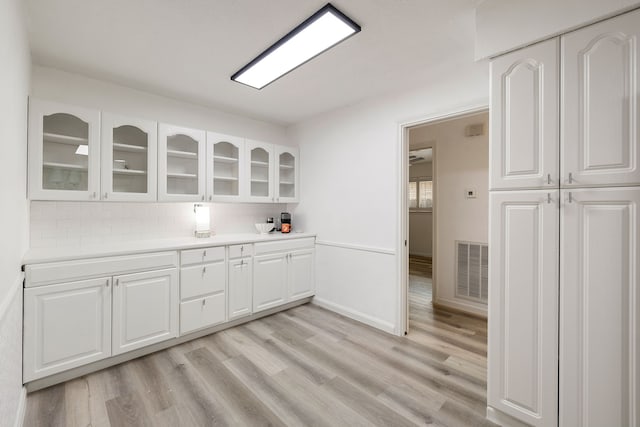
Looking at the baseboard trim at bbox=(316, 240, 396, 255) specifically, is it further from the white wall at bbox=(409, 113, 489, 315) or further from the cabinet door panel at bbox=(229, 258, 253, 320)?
the white wall at bbox=(409, 113, 489, 315)

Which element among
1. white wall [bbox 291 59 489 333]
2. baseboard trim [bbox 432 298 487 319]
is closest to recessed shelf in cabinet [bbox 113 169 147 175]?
white wall [bbox 291 59 489 333]

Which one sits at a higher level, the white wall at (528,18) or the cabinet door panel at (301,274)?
the white wall at (528,18)

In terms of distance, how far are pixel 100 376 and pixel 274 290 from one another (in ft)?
5.47

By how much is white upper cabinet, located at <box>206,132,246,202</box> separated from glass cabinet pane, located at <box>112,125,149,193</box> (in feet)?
1.99

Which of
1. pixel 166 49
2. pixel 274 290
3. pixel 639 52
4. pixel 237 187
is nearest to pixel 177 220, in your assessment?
pixel 237 187

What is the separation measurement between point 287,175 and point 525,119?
112 inches

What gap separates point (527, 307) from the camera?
1541 mm

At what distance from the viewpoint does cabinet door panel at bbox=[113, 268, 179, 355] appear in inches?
88.1

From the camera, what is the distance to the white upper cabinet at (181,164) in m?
2.72

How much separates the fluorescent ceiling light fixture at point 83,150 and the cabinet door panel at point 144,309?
108cm

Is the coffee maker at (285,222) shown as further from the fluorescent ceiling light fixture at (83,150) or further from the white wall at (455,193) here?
the fluorescent ceiling light fixture at (83,150)

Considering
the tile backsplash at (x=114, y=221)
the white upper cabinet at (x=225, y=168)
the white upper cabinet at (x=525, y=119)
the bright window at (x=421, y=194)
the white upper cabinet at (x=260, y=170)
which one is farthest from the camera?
the bright window at (x=421, y=194)

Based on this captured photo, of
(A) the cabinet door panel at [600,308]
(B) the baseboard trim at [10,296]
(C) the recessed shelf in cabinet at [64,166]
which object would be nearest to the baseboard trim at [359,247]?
(A) the cabinet door panel at [600,308]

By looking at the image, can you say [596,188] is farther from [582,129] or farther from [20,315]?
[20,315]
